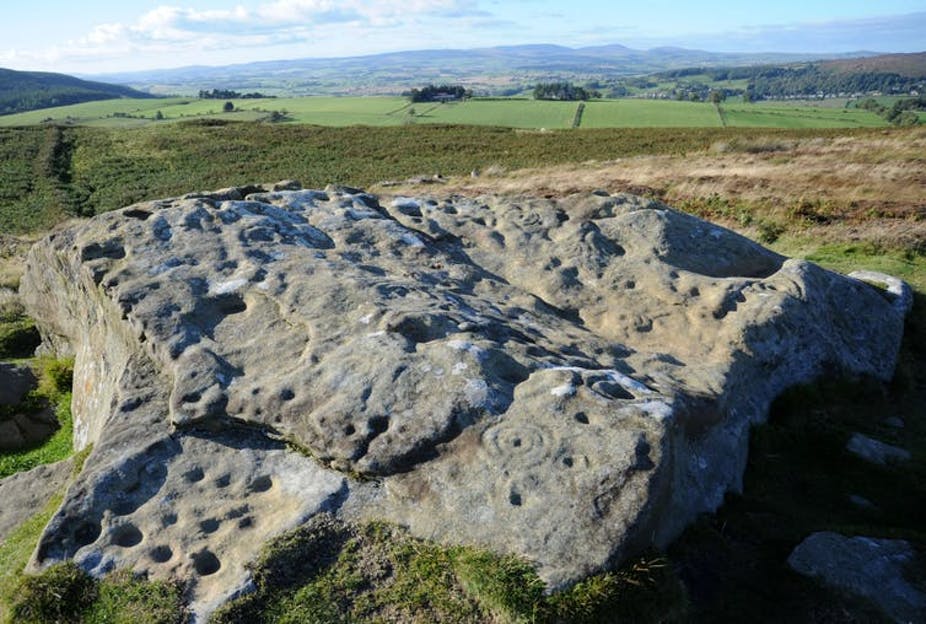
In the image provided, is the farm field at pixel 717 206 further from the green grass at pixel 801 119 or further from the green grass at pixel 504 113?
the green grass at pixel 801 119

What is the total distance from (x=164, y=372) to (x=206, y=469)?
2167 millimetres

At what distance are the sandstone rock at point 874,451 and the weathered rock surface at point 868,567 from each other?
2.69 meters

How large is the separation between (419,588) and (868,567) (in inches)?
213

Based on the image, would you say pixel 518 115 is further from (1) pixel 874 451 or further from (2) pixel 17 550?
(2) pixel 17 550

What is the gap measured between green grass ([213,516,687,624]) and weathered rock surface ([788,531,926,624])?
2.06m

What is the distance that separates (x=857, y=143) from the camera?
46.6 meters

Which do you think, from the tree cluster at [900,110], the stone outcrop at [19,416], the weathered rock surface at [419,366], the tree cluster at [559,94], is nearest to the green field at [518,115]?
the tree cluster at [900,110]

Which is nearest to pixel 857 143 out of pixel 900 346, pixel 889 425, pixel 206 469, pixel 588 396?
pixel 900 346

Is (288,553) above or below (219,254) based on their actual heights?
below

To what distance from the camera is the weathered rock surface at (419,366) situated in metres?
7.36

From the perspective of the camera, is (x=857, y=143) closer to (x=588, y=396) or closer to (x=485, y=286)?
(x=485, y=286)

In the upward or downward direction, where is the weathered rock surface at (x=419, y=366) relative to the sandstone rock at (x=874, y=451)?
upward

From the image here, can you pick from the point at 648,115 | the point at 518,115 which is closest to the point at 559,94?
the point at 518,115

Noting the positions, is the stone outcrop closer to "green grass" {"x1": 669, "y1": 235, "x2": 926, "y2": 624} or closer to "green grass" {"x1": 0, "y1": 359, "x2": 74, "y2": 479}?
"green grass" {"x1": 0, "y1": 359, "x2": 74, "y2": 479}
